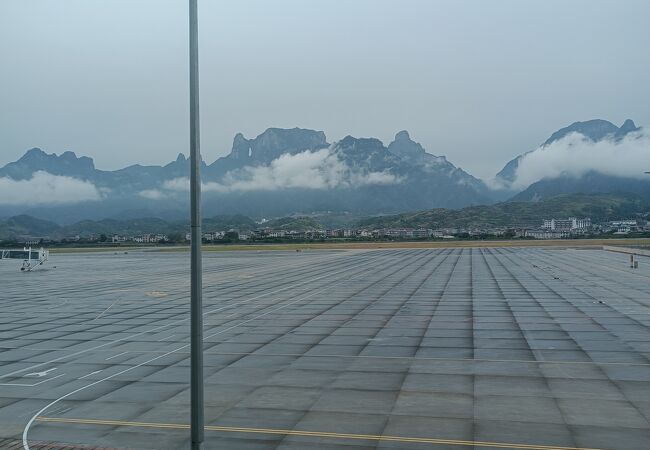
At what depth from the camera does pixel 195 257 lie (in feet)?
37.9

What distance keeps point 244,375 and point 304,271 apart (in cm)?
5567

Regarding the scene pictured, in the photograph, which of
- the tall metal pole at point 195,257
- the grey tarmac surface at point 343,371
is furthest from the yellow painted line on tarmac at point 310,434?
the tall metal pole at point 195,257

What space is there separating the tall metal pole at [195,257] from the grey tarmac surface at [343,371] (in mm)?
4121

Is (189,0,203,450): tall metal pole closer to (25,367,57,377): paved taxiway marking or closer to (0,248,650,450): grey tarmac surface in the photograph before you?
(0,248,650,450): grey tarmac surface

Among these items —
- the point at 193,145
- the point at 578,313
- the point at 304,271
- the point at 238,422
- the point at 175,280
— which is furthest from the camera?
the point at 304,271

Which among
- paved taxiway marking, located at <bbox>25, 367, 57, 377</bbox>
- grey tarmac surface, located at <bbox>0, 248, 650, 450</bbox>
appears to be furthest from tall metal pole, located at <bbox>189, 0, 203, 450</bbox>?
paved taxiway marking, located at <bbox>25, 367, 57, 377</bbox>

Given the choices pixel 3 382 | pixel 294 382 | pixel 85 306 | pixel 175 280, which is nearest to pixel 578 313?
pixel 294 382

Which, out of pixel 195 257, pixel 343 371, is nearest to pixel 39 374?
pixel 343 371

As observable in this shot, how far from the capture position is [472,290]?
51250 millimetres

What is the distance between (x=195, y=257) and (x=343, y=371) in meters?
12.8

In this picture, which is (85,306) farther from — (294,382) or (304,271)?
(304,271)

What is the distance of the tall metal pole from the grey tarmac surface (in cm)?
412

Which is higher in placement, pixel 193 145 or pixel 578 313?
Result: pixel 193 145

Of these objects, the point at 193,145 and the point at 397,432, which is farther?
the point at 397,432
